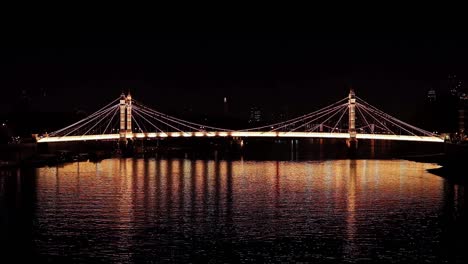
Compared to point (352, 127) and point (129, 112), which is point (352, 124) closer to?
point (352, 127)

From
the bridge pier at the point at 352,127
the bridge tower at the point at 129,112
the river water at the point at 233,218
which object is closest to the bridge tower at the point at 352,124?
the bridge pier at the point at 352,127

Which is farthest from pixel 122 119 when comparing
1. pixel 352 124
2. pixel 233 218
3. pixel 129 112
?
pixel 233 218

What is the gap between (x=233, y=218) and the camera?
18.0 m

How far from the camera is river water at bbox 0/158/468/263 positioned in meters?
13.9

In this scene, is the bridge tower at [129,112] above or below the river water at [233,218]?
above

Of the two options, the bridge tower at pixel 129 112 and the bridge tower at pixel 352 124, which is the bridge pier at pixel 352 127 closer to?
the bridge tower at pixel 352 124

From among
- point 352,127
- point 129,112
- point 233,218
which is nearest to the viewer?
point 233,218

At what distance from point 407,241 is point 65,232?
6.66 metres

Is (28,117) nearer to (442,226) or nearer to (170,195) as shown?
(170,195)

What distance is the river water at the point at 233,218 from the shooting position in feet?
45.7

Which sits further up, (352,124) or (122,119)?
(122,119)

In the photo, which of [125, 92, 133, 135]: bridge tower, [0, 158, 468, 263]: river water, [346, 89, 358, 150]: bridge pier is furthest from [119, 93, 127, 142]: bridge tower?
[0, 158, 468, 263]: river water

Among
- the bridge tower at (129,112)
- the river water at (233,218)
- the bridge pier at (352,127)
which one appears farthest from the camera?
the bridge tower at (129,112)

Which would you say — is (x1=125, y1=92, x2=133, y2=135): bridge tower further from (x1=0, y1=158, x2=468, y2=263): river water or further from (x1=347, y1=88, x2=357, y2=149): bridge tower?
(x1=0, y1=158, x2=468, y2=263): river water
